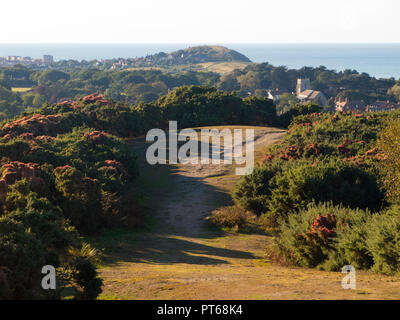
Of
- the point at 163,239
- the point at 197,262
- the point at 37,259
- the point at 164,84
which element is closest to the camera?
the point at 37,259

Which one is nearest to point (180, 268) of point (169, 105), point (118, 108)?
point (118, 108)

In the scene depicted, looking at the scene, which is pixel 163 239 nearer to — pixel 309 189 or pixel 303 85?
pixel 309 189

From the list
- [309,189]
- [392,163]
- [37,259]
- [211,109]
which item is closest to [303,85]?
[211,109]

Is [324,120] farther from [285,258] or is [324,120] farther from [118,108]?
[285,258]

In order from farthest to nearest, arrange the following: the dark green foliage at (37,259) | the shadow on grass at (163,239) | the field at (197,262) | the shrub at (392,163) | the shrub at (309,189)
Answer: the shrub at (309,189), the shrub at (392,163), the shadow on grass at (163,239), the field at (197,262), the dark green foliage at (37,259)

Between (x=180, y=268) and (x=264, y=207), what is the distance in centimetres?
861

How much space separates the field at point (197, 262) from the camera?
1038 cm

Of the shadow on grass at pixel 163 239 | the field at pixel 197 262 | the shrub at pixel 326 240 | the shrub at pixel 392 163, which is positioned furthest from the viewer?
the shrub at pixel 392 163

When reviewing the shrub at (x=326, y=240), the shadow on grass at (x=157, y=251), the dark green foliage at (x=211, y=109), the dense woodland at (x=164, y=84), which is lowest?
the shadow on grass at (x=157, y=251)

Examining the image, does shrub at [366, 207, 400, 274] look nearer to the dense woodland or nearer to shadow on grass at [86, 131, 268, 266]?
shadow on grass at [86, 131, 268, 266]

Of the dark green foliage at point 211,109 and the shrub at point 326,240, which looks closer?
the shrub at point 326,240

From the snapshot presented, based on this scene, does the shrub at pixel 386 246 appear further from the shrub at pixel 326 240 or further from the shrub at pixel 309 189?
the shrub at pixel 309 189

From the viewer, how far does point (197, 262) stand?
50.3ft

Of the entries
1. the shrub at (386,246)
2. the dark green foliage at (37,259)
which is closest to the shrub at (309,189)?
the shrub at (386,246)
